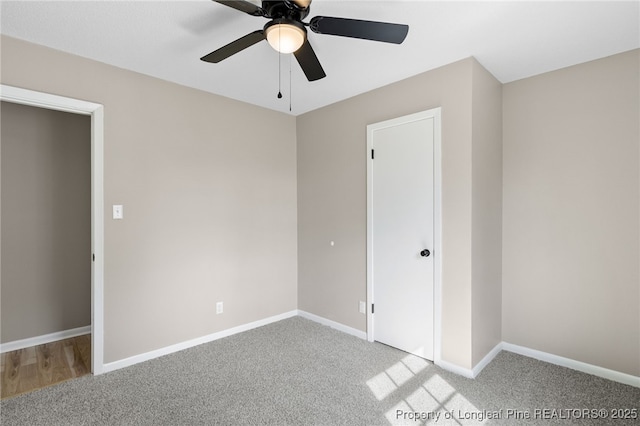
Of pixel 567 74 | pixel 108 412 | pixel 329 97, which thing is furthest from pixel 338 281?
pixel 567 74

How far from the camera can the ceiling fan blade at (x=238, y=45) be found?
163cm

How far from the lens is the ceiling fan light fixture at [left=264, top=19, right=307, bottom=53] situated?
4.94ft

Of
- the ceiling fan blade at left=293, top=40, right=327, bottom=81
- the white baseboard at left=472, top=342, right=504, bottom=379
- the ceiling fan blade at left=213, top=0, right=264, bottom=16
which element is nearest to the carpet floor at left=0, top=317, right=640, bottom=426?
the white baseboard at left=472, top=342, right=504, bottom=379

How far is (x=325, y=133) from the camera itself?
3568 mm

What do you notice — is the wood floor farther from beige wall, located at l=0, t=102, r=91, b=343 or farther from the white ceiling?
the white ceiling

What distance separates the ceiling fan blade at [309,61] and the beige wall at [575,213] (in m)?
1.95

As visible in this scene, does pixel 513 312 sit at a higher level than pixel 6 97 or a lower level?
lower

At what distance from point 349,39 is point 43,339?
12.7ft

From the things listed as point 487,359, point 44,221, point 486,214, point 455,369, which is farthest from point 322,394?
point 44,221

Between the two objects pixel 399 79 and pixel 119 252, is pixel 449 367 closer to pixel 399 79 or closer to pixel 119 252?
pixel 399 79

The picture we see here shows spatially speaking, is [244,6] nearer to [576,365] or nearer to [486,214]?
[486,214]

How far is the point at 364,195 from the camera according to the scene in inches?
125

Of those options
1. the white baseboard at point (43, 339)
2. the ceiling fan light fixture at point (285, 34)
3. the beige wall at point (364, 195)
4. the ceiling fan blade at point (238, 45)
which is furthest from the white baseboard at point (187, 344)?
the ceiling fan light fixture at point (285, 34)

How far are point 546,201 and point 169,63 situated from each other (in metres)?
3.27
